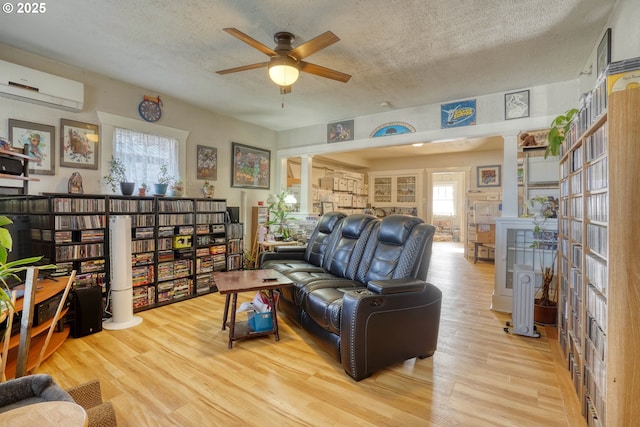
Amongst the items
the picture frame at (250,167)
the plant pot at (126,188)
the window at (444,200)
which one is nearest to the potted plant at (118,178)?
the plant pot at (126,188)

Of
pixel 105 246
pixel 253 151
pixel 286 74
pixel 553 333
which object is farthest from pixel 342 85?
pixel 553 333

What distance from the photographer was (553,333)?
9.56ft

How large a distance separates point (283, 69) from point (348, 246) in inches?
72.8

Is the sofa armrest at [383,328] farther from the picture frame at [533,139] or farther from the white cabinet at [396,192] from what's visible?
the white cabinet at [396,192]

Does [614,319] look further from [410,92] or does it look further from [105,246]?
[105,246]

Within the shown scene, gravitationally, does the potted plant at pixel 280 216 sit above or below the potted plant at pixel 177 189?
below

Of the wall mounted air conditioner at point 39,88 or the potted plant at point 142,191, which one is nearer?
the wall mounted air conditioner at point 39,88

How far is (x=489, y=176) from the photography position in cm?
757

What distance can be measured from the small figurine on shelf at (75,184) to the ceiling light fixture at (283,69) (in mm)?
2391

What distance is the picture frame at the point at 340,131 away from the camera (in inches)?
193

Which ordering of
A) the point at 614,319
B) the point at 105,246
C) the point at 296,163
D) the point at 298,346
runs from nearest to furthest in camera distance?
the point at 614,319 → the point at 298,346 → the point at 105,246 → the point at 296,163

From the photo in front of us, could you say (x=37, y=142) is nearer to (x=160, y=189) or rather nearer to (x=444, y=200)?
(x=160, y=189)

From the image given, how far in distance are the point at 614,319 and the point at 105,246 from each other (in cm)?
394

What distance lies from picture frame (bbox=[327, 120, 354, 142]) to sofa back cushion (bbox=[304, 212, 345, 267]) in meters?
1.66
